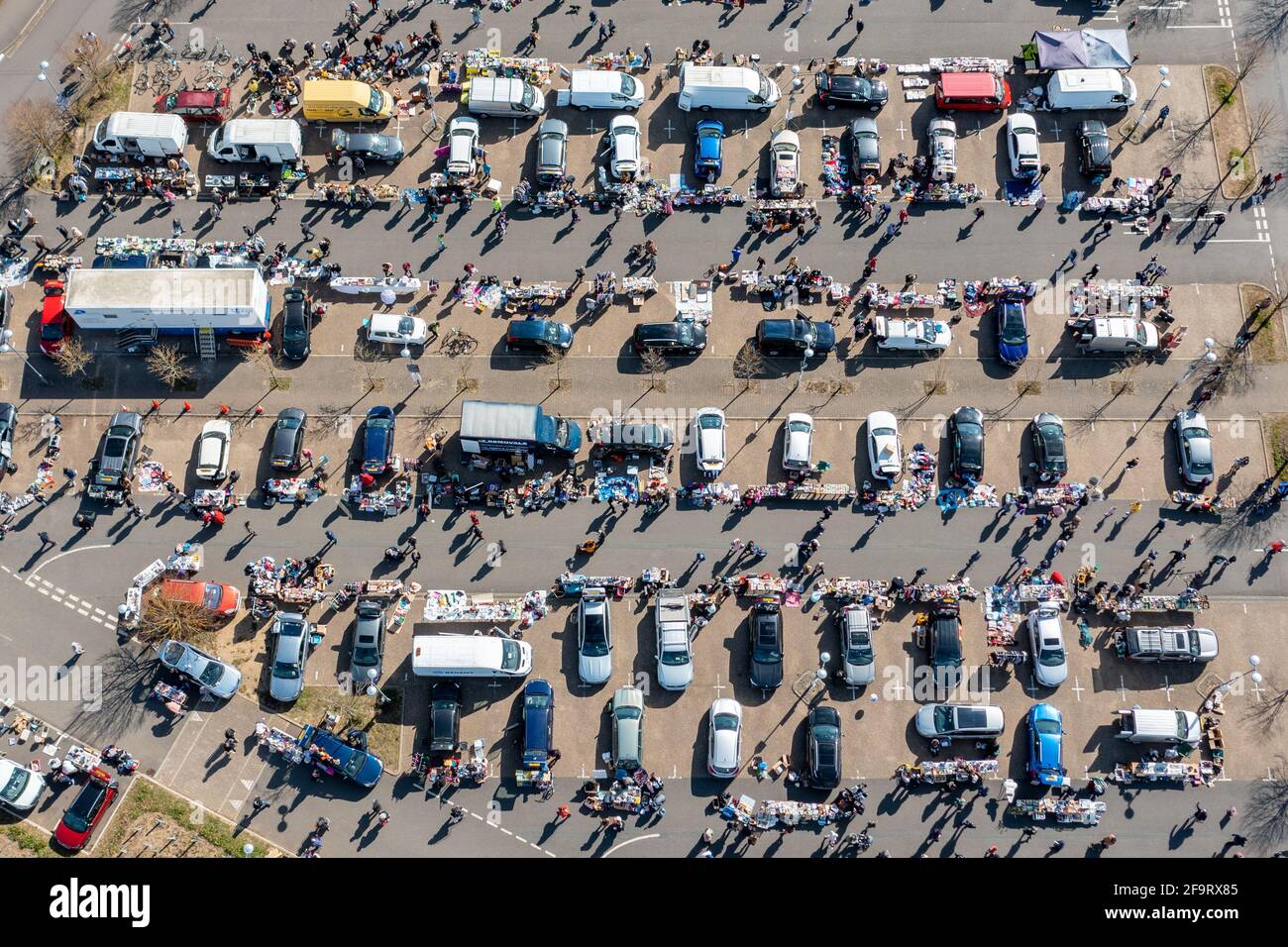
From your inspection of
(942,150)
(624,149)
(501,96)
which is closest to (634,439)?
(624,149)

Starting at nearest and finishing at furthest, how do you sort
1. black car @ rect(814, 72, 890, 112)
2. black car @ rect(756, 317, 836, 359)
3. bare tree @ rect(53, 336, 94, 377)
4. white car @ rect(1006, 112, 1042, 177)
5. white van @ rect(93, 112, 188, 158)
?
bare tree @ rect(53, 336, 94, 377)
black car @ rect(756, 317, 836, 359)
white van @ rect(93, 112, 188, 158)
white car @ rect(1006, 112, 1042, 177)
black car @ rect(814, 72, 890, 112)

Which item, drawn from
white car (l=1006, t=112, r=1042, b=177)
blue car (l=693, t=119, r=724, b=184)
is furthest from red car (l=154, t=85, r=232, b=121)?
white car (l=1006, t=112, r=1042, b=177)

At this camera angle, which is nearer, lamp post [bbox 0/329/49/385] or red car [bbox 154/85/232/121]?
lamp post [bbox 0/329/49/385]

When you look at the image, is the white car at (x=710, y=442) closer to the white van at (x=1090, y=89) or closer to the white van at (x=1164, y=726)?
the white van at (x=1164, y=726)

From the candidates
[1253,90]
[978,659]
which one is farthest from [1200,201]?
[978,659]

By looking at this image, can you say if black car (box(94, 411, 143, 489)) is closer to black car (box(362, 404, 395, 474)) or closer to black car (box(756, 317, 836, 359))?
black car (box(362, 404, 395, 474))

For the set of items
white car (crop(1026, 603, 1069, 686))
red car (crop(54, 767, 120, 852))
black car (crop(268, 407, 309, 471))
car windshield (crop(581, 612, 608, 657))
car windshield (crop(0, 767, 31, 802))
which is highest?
black car (crop(268, 407, 309, 471))

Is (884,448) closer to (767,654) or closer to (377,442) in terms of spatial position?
(767,654)
